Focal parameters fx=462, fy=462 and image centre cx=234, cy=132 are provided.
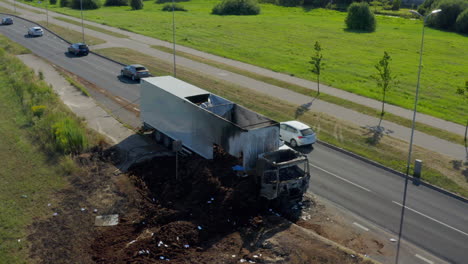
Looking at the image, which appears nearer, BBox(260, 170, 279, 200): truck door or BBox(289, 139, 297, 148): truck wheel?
BBox(260, 170, 279, 200): truck door

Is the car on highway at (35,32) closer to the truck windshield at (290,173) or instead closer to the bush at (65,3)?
the bush at (65,3)

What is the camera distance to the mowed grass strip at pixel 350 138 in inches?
912

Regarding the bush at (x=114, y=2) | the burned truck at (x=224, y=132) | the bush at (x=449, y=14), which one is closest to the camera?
the burned truck at (x=224, y=132)

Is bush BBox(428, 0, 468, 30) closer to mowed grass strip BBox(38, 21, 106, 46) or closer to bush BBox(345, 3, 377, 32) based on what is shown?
bush BBox(345, 3, 377, 32)

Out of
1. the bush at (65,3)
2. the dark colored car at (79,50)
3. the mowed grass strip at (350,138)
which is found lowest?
the mowed grass strip at (350,138)

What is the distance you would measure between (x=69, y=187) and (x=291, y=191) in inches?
368

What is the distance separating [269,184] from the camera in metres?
18.0

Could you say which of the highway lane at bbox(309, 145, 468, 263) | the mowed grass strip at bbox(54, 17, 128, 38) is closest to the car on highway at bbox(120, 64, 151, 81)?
the highway lane at bbox(309, 145, 468, 263)

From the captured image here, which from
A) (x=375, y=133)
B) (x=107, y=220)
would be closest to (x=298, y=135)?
(x=375, y=133)

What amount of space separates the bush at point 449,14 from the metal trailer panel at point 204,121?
7088cm

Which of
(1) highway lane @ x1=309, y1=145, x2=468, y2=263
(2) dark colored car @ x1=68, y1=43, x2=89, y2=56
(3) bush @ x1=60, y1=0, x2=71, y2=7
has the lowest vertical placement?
(1) highway lane @ x1=309, y1=145, x2=468, y2=263

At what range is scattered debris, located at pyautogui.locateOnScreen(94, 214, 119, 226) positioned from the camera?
17.1m

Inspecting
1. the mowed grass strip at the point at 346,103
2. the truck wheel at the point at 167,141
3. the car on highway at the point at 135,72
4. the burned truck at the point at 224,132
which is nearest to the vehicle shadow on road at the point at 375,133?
the mowed grass strip at the point at 346,103

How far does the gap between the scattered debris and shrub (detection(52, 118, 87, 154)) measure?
6268 mm
